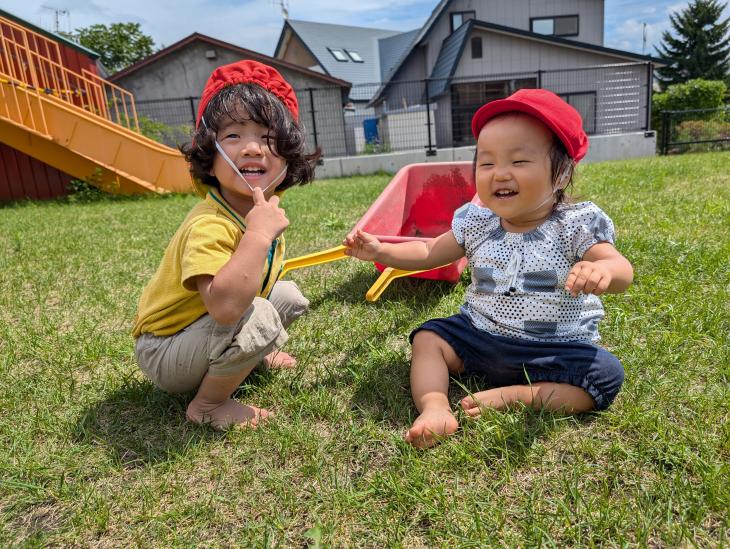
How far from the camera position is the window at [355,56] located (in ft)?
83.7

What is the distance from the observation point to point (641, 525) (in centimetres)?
113

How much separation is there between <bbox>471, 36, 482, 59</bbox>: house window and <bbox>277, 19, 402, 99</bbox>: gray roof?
5.00 meters

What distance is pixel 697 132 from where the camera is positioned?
522 inches

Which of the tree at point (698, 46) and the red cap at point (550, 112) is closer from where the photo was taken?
the red cap at point (550, 112)

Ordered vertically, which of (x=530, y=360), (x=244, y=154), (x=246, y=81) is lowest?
(x=530, y=360)

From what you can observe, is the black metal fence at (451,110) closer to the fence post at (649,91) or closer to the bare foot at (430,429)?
the fence post at (649,91)

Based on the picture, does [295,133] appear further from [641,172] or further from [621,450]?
[641,172]

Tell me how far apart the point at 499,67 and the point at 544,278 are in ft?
57.8

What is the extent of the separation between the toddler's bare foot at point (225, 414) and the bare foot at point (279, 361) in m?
0.34

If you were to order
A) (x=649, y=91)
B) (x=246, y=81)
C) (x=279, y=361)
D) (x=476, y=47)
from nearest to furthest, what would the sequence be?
(x=246, y=81)
(x=279, y=361)
(x=649, y=91)
(x=476, y=47)

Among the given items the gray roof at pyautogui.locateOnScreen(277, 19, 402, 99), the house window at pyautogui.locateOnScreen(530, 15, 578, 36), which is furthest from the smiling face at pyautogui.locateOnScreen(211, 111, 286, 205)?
the house window at pyautogui.locateOnScreen(530, 15, 578, 36)

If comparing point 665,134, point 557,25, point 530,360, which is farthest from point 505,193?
point 557,25

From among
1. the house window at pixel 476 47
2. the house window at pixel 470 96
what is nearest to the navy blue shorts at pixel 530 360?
the house window at pixel 470 96

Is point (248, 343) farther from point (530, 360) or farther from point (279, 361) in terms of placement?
point (530, 360)
